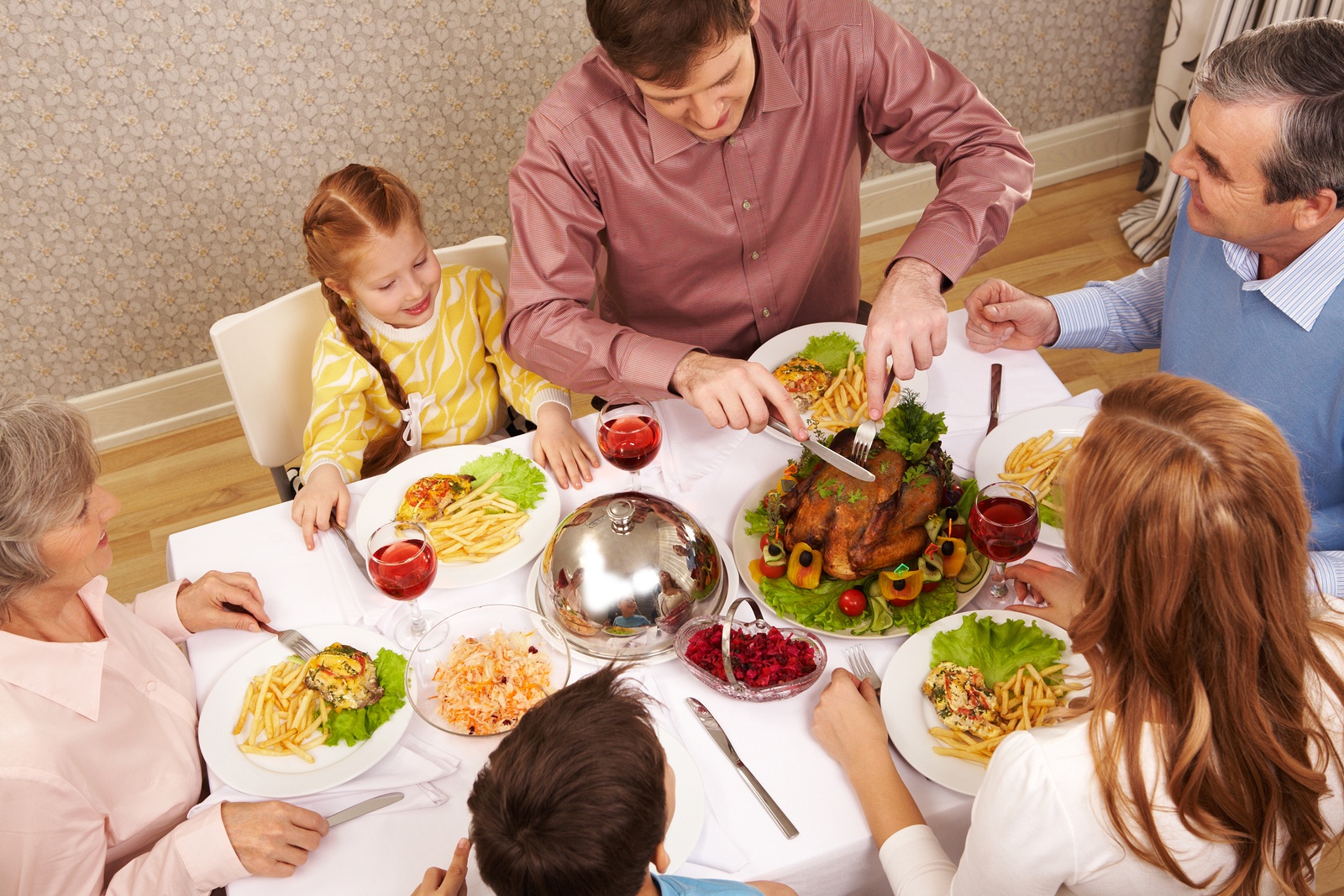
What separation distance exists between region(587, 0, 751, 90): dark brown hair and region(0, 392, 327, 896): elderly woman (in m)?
0.99

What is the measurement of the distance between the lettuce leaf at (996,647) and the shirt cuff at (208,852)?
1.00m

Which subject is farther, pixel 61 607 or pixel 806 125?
pixel 806 125

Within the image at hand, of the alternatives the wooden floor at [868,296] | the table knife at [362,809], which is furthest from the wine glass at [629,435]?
the wooden floor at [868,296]

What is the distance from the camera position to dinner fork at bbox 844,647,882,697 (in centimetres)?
151

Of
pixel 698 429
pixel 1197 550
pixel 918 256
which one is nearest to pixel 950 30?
pixel 918 256

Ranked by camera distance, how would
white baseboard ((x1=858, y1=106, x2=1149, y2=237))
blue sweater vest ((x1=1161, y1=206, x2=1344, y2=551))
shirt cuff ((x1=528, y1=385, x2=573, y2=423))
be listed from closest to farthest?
blue sweater vest ((x1=1161, y1=206, x2=1344, y2=551)) < shirt cuff ((x1=528, y1=385, x2=573, y2=423)) < white baseboard ((x1=858, y1=106, x2=1149, y2=237))

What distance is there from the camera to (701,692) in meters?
1.53

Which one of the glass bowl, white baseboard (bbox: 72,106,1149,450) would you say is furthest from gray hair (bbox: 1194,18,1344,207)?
white baseboard (bbox: 72,106,1149,450)

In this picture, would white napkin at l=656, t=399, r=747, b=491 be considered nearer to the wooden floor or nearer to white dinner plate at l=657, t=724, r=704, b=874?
white dinner plate at l=657, t=724, r=704, b=874

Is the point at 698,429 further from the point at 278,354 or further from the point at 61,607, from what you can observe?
the point at 61,607

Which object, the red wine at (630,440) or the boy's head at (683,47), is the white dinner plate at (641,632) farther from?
the boy's head at (683,47)

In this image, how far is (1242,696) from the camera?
1.10m

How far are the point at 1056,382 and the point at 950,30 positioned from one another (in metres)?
2.27

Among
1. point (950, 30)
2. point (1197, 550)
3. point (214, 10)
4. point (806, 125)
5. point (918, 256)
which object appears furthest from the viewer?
point (950, 30)
